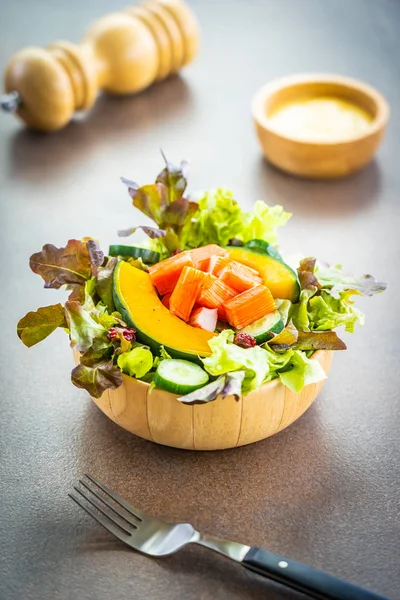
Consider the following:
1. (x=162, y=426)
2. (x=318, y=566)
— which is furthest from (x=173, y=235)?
(x=318, y=566)

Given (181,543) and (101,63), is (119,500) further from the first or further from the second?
(101,63)

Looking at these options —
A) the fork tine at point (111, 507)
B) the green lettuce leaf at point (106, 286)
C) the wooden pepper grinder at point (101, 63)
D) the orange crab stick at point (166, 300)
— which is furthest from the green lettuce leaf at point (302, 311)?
the wooden pepper grinder at point (101, 63)

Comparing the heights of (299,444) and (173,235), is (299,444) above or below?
below

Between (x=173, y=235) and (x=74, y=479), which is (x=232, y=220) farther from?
(x=74, y=479)

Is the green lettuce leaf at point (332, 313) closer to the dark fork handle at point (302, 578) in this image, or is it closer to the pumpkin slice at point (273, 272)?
the pumpkin slice at point (273, 272)

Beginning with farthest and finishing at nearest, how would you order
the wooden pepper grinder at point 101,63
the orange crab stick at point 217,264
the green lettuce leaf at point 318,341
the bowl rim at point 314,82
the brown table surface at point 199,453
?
the wooden pepper grinder at point 101,63 → the bowl rim at point 314,82 → the orange crab stick at point 217,264 → the green lettuce leaf at point 318,341 → the brown table surface at point 199,453

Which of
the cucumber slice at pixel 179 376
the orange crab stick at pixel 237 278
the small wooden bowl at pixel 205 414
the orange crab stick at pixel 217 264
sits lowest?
the small wooden bowl at pixel 205 414
